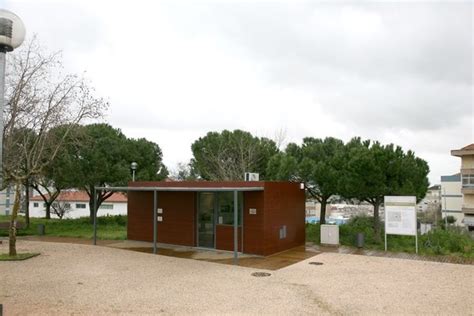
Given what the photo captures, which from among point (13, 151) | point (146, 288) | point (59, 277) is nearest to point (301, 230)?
point (146, 288)

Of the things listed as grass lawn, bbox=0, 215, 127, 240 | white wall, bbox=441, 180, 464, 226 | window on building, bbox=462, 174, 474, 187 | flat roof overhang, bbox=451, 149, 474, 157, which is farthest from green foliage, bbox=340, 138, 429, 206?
white wall, bbox=441, 180, 464, 226

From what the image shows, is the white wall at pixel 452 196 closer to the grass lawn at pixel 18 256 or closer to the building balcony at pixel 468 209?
the building balcony at pixel 468 209

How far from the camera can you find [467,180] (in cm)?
3388

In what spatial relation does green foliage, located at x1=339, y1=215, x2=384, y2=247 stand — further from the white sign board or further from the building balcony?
the building balcony

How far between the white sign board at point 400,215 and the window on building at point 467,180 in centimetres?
2531

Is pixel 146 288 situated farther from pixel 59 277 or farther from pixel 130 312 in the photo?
pixel 59 277

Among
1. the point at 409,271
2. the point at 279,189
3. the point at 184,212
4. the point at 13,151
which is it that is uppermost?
the point at 13,151

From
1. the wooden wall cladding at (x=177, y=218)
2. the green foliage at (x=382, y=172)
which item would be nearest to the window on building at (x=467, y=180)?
the green foliage at (x=382, y=172)

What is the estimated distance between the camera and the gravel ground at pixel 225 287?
273 inches

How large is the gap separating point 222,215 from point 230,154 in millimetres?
14145

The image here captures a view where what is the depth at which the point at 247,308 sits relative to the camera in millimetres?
6914

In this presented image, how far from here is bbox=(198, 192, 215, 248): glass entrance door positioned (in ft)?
44.1

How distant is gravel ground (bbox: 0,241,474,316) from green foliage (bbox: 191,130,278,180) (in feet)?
43.9

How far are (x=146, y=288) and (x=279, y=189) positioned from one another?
614 cm
